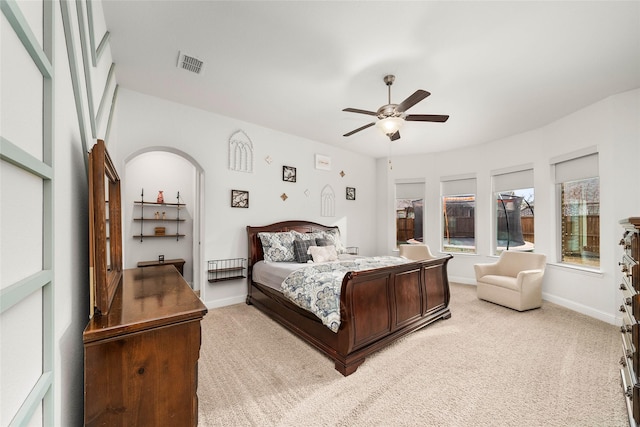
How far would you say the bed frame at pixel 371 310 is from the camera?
2.29 meters

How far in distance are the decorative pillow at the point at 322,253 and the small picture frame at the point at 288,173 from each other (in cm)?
144

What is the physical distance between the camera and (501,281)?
12.8 feet

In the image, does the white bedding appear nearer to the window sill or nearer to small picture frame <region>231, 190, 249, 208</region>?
small picture frame <region>231, 190, 249, 208</region>

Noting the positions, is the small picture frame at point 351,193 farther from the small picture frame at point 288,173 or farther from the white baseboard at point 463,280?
the white baseboard at point 463,280

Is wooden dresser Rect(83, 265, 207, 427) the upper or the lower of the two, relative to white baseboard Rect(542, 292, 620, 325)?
upper

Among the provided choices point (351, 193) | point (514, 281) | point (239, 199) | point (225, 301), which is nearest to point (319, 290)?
point (225, 301)

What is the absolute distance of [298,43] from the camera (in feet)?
7.80

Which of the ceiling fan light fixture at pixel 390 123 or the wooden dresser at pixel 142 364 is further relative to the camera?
the ceiling fan light fixture at pixel 390 123

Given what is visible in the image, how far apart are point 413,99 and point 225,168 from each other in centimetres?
288

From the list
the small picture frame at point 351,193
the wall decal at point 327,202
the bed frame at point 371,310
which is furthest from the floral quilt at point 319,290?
the small picture frame at point 351,193

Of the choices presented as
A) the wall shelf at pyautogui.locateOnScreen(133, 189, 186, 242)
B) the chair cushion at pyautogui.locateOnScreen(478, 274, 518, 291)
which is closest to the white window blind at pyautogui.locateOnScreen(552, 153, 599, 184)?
the chair cushion at pyautogui.locateOnScreen(478, 274, 518, 291)

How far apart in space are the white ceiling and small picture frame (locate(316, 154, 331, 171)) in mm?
1388

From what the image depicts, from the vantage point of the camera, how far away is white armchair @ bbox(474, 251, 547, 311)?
3.69 meters

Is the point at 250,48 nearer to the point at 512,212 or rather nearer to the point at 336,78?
the point at 336,78
